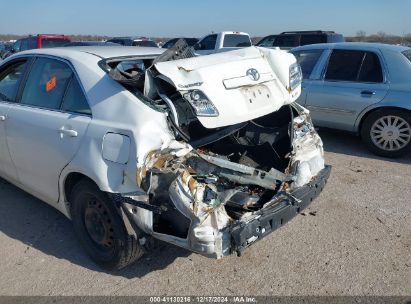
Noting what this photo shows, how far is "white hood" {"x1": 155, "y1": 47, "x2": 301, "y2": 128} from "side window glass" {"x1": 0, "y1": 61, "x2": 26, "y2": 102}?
1837 mm

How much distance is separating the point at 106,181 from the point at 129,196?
0.22 meters

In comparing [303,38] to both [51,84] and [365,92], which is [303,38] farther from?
[51,84]

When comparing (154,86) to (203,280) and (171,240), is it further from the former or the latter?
(203,280)

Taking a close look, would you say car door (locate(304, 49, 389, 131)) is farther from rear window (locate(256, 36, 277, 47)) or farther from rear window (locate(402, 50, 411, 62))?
rear window (locate(256, 36, 277, 47))

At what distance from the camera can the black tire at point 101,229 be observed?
2.84 m

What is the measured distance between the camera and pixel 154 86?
2830 mm

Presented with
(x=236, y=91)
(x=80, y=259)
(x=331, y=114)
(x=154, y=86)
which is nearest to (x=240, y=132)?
(x=236, y=91)

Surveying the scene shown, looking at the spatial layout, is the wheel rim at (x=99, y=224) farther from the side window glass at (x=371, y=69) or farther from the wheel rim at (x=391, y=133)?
the side window glass at (x=371, y=69)

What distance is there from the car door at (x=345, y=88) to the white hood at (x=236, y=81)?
2481 millimetres

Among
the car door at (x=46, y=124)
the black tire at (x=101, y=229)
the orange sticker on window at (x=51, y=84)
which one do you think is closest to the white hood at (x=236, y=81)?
the car door at (x=46, y=124)

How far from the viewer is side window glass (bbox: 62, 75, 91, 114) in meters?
3.02

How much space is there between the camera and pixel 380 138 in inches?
221

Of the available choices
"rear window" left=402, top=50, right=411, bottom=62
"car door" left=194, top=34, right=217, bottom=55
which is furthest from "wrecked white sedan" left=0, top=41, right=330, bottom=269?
"car door" left=194, top=34, right=217, bottom=55

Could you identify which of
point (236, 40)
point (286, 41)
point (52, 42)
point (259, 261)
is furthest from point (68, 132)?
point (52, 42)
